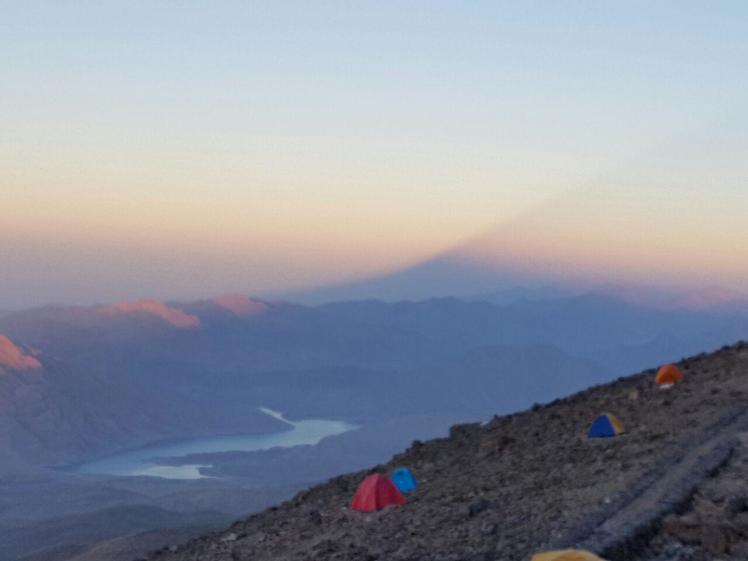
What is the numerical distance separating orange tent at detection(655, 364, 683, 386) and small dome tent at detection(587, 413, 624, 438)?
3.86m

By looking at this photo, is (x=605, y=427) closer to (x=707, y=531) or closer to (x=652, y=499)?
(x=652, y=499)

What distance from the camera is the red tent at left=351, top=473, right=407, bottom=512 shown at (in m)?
15.1

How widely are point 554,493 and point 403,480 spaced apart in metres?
3.72

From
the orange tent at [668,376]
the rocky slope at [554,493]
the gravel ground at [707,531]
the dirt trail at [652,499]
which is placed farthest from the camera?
the orange tent at [668,376]

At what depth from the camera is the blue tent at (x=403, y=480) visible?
16.2 m

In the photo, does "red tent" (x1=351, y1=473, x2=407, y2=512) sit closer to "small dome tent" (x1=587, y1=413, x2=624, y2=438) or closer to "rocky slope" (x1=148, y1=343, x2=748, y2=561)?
"rocky slope" (x1=148, y1=343, x2=748, y2=561)

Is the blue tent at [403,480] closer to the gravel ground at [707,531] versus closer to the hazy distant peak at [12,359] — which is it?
the gravel ground at [707,531]

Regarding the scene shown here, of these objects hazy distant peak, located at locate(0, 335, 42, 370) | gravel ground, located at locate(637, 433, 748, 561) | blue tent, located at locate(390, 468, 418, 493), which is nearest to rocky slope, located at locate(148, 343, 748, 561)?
gravel ground, located at locate(637, 433, 748, 561)

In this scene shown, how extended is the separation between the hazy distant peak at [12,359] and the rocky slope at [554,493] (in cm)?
18839

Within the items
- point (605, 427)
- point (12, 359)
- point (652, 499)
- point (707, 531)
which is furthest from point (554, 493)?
point (12, 359)

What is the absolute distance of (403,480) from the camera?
16.3m

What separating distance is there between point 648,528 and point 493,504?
8.87ft

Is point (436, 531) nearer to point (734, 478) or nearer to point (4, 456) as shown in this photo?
point (734, 478)

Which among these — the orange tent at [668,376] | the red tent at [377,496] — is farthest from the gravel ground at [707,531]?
the orange tent at [668,376]
